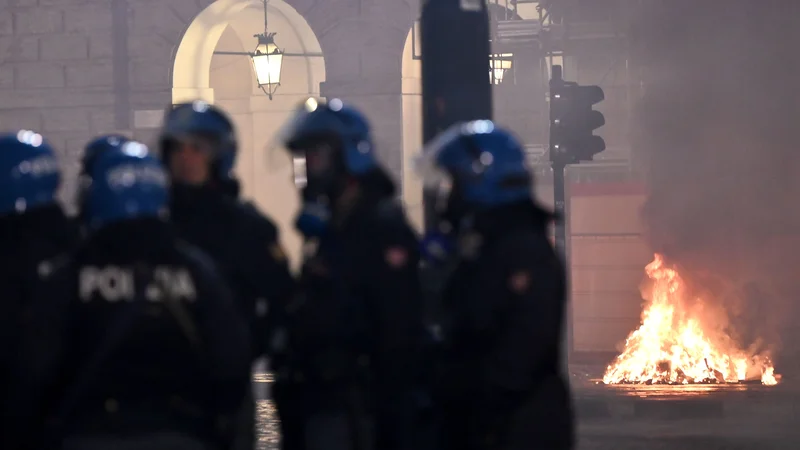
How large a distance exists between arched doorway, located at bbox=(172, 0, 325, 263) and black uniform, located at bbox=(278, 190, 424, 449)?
14.2 m

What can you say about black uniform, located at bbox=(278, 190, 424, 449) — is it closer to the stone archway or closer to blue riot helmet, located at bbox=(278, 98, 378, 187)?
blue riot helmet, located at bbox=(278, 98, 378, 187)

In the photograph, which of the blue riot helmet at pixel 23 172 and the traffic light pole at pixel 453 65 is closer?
the blue riot helmet at pixel 23 172

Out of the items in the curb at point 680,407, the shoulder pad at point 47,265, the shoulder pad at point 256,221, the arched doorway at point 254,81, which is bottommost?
the curb at point 680,407

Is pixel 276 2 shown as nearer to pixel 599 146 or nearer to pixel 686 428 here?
pixel 599 146

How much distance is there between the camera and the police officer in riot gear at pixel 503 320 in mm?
4383

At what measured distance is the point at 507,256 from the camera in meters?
4.45

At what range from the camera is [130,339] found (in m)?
3.74

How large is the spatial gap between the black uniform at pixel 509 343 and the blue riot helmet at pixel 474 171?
8 cm

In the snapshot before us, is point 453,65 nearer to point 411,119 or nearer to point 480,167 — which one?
point 480,167

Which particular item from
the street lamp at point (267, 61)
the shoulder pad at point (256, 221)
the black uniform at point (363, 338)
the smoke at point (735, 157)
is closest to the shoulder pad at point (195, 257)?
the black uniform at point (363, 338)

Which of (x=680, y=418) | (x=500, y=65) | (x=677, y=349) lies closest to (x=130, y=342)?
(x=680, y=418)

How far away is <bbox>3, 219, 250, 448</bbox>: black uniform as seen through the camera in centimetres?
375

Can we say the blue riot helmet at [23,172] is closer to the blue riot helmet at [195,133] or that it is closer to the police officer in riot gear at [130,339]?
the police officer in riot gear at [130,339]

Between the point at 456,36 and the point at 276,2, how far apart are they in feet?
44.1
